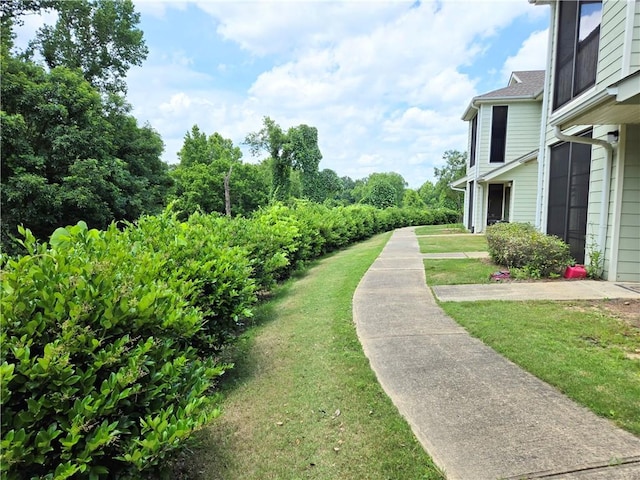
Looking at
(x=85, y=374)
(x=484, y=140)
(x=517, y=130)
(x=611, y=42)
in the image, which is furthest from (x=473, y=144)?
(x=85, y=374)

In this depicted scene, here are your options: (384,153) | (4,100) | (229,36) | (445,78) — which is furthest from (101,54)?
(384,153)

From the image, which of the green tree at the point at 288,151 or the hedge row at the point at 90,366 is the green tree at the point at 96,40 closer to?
the green tree at the point at 288,151

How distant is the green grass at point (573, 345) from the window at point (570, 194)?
2.66 meters

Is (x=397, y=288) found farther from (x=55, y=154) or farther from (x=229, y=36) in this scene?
(x=55, y=154)

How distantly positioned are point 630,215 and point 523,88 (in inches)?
488

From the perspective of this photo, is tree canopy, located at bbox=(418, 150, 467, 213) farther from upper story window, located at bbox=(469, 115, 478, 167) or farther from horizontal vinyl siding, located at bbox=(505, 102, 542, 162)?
horizontal vinyl siding, located at bbox=(505, 102, 542, 162)

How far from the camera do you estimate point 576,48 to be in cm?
783

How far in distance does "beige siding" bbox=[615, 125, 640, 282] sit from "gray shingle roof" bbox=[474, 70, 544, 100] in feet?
34.0

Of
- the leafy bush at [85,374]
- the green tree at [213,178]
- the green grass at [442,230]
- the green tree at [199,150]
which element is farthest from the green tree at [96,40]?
the leafy bush at [85,374]

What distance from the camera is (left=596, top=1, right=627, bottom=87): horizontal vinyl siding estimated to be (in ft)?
18.5

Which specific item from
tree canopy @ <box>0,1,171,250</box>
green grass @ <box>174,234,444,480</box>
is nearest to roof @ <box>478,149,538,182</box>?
green grass @ <box>174,234,444,480</box>

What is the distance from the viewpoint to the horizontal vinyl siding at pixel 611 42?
5.64 m

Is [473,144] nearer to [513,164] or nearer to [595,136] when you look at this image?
[513,164]

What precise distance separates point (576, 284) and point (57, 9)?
3032 cm
